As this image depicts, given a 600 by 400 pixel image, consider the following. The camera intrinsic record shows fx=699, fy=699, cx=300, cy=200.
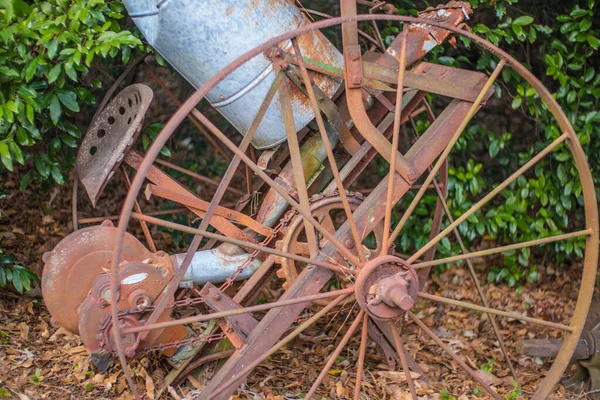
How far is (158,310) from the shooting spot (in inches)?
99.5

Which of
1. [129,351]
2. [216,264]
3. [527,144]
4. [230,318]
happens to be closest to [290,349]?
[216,264]

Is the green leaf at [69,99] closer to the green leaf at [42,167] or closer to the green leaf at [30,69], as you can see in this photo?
the green leaf at [30,69]

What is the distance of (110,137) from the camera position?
2.87 meters

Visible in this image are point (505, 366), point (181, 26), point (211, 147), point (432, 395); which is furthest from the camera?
point (211, 147)

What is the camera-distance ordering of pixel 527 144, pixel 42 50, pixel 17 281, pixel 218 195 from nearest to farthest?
pixel 218 195
pixel 42 50
pixel 17 281
pixel 527 144

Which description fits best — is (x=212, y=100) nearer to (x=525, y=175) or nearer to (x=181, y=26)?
(x=181, y=26)

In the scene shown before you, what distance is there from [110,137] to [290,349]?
132 cm

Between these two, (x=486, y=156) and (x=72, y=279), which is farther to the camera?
(x=486, y=156)

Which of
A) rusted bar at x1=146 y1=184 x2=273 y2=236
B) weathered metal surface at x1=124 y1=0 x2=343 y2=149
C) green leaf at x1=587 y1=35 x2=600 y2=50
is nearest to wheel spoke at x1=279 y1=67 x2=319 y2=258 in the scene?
weathered metal surface at x1=124 y1=0 x2=343 y2=149

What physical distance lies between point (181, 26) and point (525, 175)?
7.70ft

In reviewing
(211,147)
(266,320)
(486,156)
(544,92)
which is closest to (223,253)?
(266,320)

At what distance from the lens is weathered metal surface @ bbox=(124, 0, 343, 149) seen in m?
2.50

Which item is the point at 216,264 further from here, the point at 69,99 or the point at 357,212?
the point at 69,99

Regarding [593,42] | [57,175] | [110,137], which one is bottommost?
[57,175]
